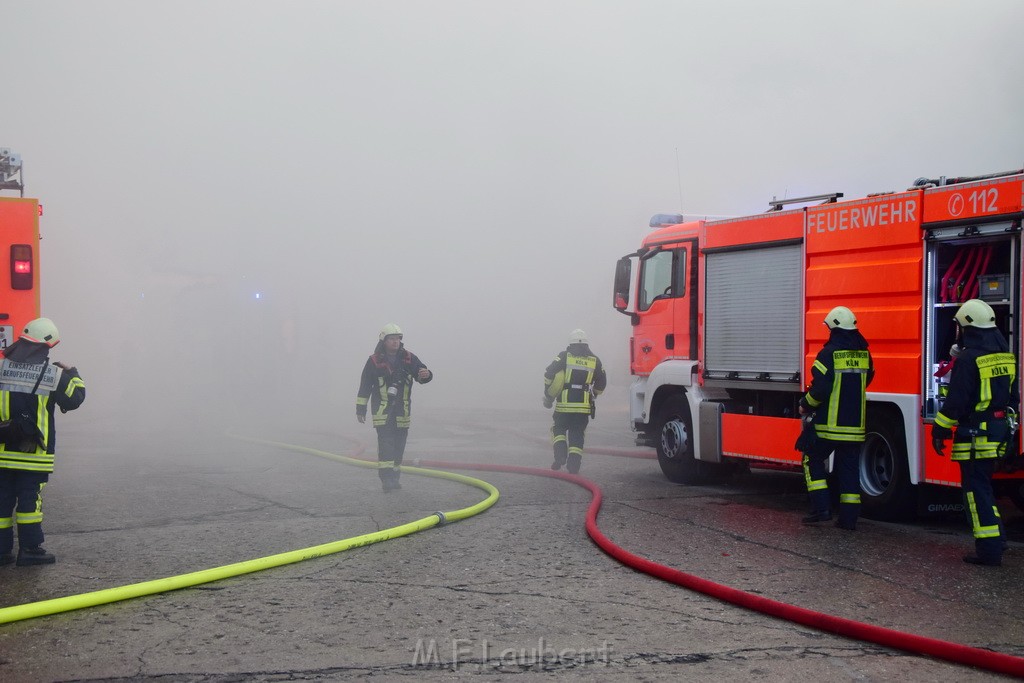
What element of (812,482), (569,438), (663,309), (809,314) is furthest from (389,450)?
A: (809,314)

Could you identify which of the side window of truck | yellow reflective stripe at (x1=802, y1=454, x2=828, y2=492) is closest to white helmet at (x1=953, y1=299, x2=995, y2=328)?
yellow reflective stripe at (x1=802, y1=454, x2=828, y2=492)

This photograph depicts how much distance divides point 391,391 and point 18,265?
3424mm

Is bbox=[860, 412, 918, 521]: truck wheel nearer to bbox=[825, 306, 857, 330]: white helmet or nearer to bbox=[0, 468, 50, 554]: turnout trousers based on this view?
bbox=[825, 306, 857, 330]: white helmet

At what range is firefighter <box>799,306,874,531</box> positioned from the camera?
729 centimetres

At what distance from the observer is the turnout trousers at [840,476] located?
23.8ft

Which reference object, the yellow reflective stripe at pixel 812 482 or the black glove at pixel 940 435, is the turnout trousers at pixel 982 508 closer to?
the black glove at pixel 940 435

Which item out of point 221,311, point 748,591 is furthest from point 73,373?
point 221,311

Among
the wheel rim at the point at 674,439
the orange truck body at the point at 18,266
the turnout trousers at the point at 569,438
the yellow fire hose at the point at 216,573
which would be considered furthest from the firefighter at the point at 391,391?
the orange truck body at the point at 18,266

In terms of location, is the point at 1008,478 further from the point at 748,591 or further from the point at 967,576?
the point at 748,591

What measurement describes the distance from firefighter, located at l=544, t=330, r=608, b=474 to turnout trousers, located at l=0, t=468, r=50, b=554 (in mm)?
5682

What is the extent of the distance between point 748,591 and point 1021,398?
8.97 ft

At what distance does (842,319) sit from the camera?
736 cm

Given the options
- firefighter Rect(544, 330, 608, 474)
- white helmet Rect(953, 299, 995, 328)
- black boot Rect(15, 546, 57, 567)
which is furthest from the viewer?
firefighter Rect(544, 330, 608, 474)

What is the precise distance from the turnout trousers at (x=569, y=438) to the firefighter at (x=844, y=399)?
3.55 m
